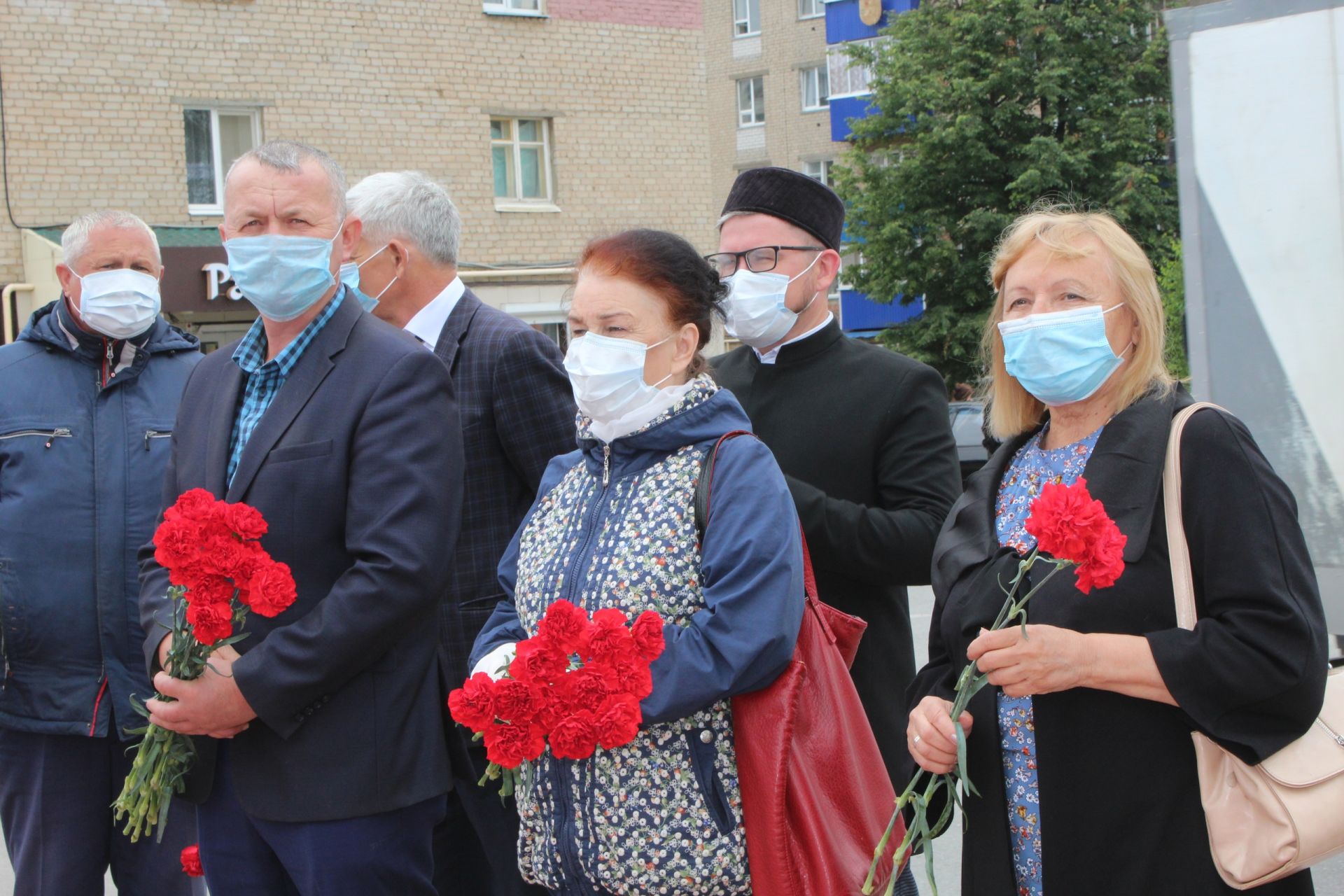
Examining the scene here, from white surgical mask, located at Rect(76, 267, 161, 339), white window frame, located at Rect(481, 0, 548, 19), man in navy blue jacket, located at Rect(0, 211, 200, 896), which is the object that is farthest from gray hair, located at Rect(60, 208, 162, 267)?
white window frame, located at Rect(481, 0, 548, 19)

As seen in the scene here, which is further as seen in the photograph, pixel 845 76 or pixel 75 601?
pixel 845 76

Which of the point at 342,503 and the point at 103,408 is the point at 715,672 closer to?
the point at 342,503

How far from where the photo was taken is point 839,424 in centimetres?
347

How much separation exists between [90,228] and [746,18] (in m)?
40.4

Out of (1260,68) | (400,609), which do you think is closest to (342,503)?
(400,609)

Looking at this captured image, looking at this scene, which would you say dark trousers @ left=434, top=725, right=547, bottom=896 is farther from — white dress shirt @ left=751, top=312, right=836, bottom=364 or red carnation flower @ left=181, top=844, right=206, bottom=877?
white dress shirt @ left=751, top=312, right=836, bottom=364

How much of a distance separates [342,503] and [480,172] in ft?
57.1

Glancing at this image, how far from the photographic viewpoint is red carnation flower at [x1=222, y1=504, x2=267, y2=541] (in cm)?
257

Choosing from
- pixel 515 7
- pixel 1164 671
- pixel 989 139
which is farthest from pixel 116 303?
pixel 989 139

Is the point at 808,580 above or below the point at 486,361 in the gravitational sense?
below

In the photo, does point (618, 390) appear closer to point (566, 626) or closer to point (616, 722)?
point (566, 626)

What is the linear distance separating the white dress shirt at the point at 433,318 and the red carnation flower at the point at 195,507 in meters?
1.27

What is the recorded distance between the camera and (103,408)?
3943 millimetres

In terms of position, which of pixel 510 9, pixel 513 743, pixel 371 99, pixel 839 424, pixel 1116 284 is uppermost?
pixel 510 9
